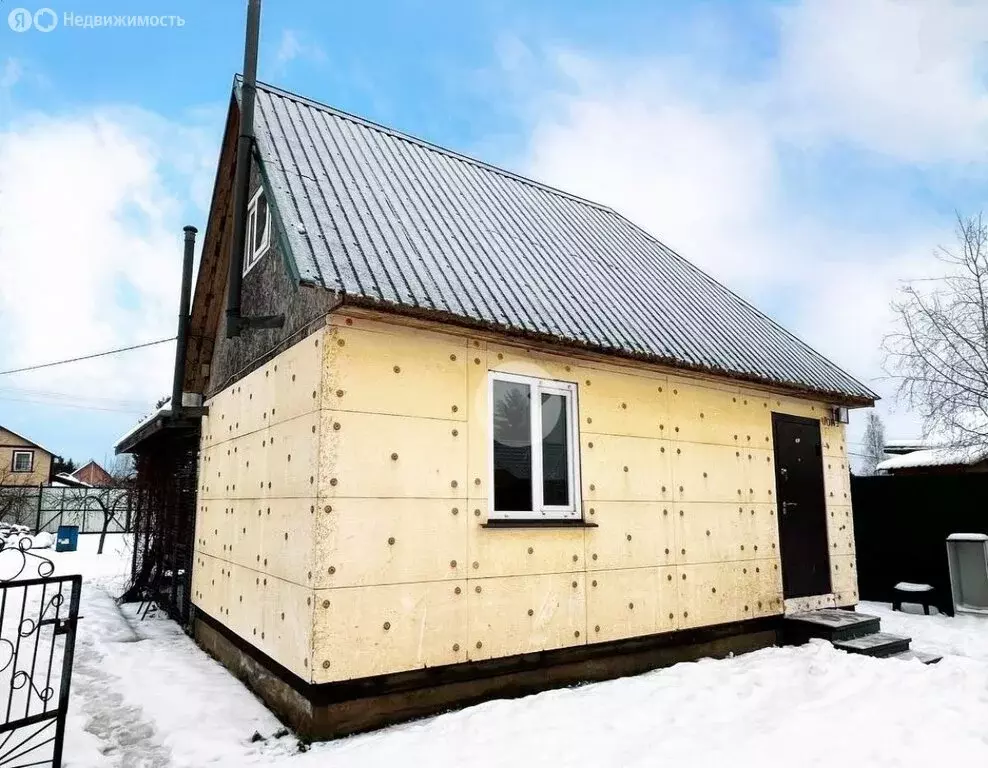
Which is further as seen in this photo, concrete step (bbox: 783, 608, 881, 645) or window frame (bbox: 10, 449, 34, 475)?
window frame (bbox: 10, 449, 34, 475)

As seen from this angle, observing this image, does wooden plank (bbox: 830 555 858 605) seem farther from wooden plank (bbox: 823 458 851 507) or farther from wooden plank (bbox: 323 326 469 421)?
wooden plank (bbox: 323 326 469 421)

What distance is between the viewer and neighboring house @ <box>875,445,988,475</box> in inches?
666

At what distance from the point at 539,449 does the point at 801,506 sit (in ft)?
15.1

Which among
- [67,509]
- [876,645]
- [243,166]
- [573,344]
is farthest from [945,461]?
[67,509]

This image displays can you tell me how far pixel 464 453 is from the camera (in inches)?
210

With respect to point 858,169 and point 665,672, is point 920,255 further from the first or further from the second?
point 665,672

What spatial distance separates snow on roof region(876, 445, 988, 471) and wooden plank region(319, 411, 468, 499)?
16.8 meters

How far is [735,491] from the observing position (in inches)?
295

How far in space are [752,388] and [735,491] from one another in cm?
140

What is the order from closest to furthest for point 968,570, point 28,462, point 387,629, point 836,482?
point 387,629, point 836,482, point 968,570, point 28,462

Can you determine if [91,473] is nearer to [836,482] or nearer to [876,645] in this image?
[836,482]

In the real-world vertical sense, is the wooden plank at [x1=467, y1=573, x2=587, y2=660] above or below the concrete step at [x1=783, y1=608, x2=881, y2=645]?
above

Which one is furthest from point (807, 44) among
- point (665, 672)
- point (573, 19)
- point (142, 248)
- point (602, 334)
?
point (142, 248)

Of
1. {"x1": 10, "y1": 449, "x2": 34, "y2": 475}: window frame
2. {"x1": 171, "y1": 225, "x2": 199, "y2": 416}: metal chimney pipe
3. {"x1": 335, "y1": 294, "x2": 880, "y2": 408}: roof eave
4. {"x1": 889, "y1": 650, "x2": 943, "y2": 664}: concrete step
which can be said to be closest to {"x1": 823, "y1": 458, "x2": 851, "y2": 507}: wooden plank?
{"x1": 335, "y1": 294, "x2": 880, "y2": 408}: roof eave
